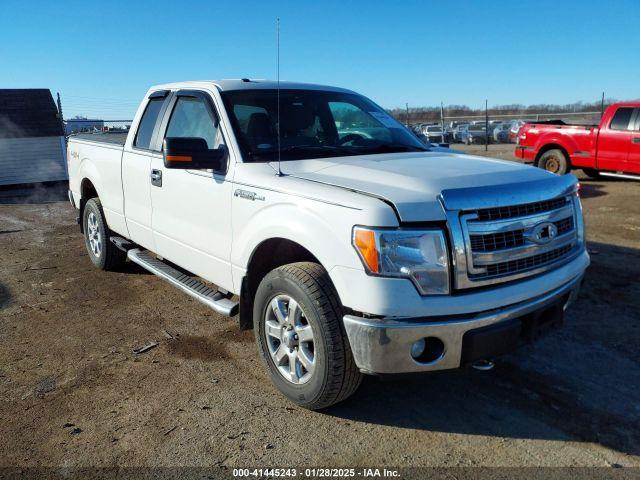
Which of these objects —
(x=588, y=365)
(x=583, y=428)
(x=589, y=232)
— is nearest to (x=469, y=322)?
(x=583, y=428)

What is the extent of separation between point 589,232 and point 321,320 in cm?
623

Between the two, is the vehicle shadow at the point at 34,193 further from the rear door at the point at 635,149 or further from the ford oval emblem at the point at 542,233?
the rear door at the point at 635,149

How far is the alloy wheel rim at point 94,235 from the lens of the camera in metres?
6.02

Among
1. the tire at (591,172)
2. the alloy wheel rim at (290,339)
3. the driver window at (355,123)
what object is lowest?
the alloy wheel rim at (290,339)

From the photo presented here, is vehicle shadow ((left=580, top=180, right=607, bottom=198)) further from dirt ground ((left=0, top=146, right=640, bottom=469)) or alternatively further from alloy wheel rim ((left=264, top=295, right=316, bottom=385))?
alloy wheel rim ((left=264, top=295, right=316, bottom=385))

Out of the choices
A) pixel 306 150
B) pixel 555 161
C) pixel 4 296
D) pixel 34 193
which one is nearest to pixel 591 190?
pixel 555 161

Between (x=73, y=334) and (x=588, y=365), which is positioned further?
(x=73, y=334)

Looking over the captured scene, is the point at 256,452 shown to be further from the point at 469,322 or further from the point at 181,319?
the point at 181,319

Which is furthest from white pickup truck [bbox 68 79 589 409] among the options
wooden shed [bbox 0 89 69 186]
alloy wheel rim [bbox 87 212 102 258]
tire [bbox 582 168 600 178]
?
wooden shed [bbox 0 89 69 186]

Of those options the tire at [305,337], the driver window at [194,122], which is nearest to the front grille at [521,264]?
the tire at [305,337]

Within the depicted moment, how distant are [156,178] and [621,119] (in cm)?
1075

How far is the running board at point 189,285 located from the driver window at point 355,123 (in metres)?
1.56

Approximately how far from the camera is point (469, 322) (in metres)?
2.64

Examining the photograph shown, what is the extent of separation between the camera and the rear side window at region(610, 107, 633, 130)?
11.4m
